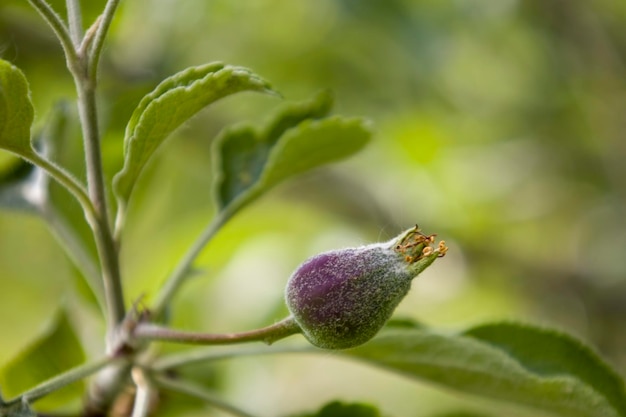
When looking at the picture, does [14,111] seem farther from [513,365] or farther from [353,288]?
[513,365]

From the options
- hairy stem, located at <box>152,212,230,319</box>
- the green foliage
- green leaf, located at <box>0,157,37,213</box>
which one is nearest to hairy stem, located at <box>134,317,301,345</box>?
hairy stem, located at <box>152,212,230,319</box>

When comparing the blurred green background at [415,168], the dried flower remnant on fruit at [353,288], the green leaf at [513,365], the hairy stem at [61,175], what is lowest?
the blurred green background at [415,168]

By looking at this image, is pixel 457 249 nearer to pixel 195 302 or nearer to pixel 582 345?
pixel 195 302

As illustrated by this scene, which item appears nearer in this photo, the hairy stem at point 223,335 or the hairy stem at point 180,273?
the hairy stem at point 223,335

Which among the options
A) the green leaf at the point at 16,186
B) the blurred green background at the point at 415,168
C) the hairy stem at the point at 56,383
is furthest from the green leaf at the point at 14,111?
the blurred green background at the point at 415,168

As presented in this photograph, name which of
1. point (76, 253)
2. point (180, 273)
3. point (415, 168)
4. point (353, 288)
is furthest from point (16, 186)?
point (415, 168)

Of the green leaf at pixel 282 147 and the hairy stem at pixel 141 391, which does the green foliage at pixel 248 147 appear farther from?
the hairy stem at pixel 141 391

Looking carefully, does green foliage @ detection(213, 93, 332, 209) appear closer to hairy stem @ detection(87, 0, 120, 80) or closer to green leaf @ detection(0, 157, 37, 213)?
green leaf @ detection(0, 157, 37, 213)
